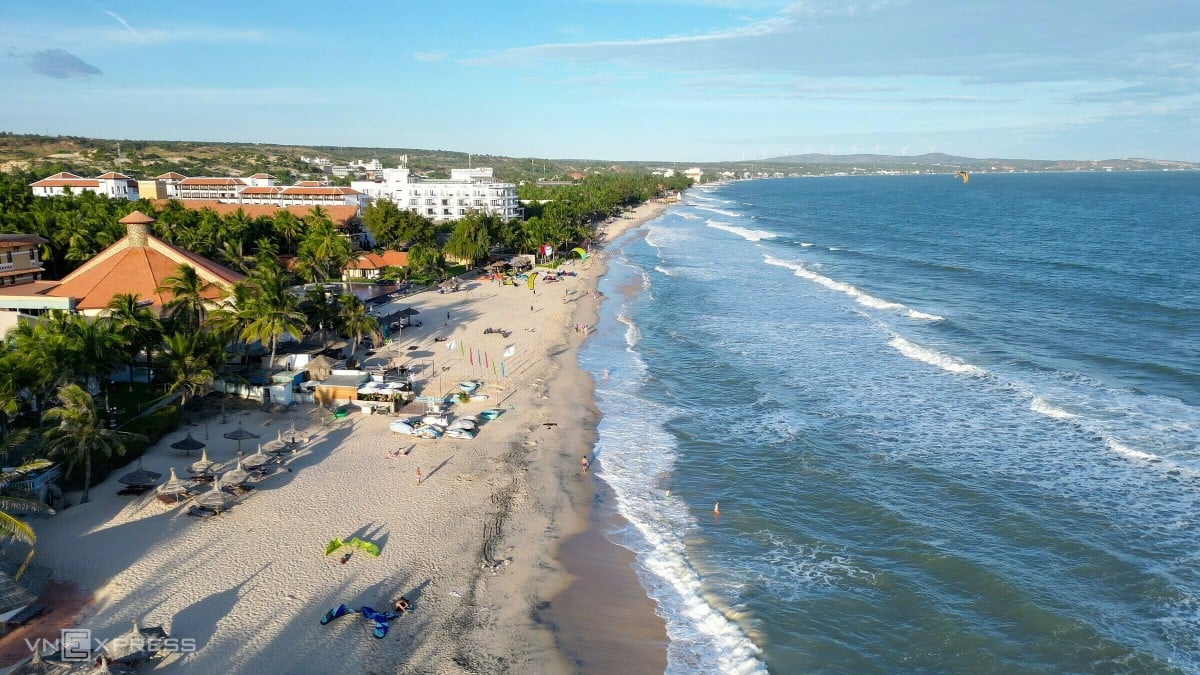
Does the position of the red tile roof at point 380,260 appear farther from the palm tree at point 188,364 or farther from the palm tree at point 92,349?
the palm tree at point 92,349

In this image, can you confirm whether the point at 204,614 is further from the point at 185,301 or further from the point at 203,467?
the point at 185,301

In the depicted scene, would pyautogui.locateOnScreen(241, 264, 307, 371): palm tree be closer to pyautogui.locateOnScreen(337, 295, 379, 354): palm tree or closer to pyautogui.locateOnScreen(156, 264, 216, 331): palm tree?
pyautogui.locateOnScreen(156, 264, 216, 331): palm tree

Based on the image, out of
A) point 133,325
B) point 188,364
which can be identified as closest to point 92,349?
point 188,364

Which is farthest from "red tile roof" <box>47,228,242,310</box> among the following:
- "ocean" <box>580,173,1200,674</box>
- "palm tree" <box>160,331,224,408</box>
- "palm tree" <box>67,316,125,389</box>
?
"ocean" <box>580,173,1200,674</box>

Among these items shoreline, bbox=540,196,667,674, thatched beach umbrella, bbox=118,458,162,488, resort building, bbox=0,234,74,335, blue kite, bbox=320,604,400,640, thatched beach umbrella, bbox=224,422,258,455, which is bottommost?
shoreline, bbox=540,196,667,674

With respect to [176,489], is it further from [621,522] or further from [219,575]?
[621,522]

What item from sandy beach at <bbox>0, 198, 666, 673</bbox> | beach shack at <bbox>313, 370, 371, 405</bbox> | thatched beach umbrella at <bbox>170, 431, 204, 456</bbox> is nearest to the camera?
sandy beach at <bbox>0, 198, 666, 673</bbox>

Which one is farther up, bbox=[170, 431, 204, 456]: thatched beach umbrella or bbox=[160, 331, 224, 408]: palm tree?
bbox=[160, 331, 224, 408]: palm tree
